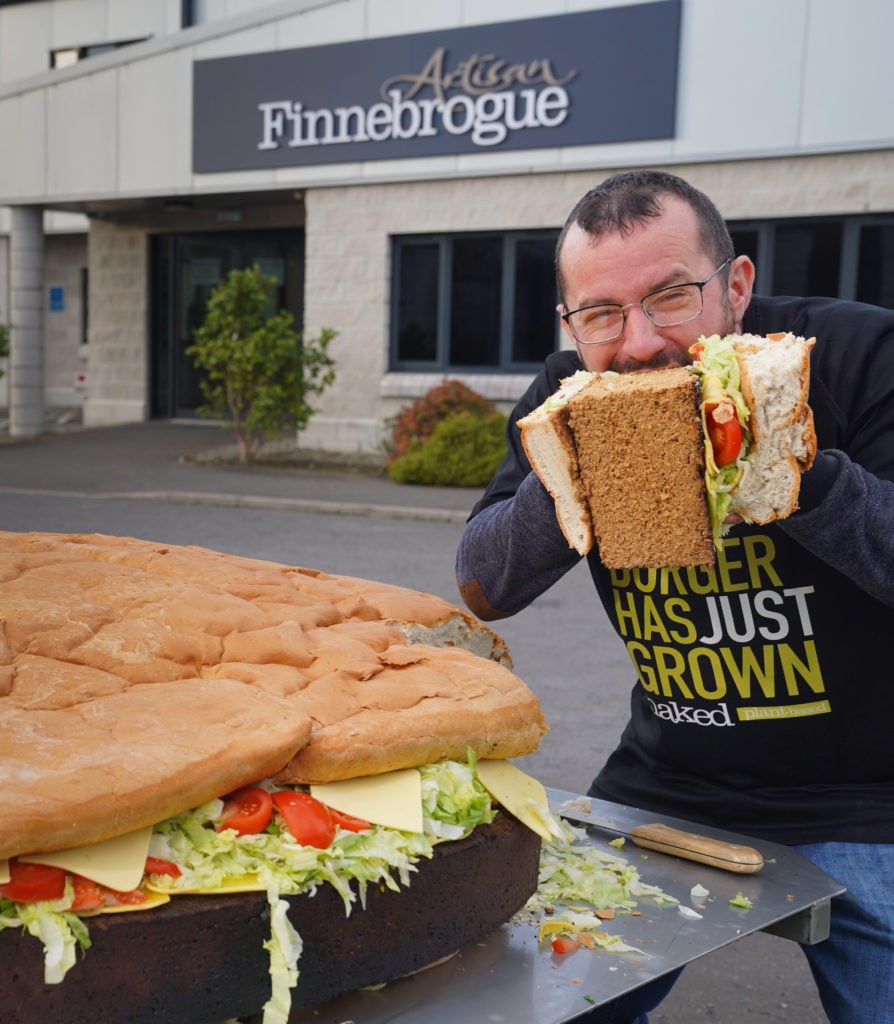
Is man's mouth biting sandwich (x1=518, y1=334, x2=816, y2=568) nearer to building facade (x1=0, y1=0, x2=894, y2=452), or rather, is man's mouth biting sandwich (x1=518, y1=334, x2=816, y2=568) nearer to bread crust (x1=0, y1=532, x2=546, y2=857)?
bread crust (x1=0, y1=532, x2=546, y2=857)

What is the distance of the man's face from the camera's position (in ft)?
7.88

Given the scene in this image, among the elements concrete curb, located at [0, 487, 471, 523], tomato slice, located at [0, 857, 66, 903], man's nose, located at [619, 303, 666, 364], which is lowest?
concrete curb, located at [0, 487, 471, 523]

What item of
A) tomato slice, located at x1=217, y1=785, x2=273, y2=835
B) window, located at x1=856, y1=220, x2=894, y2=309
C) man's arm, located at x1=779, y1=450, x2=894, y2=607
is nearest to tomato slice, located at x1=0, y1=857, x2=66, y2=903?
tomato slice, located at x1=217, y1=785, x2=273, y2=835

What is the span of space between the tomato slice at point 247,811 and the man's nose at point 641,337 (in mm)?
1141

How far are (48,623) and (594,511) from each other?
2.95ft

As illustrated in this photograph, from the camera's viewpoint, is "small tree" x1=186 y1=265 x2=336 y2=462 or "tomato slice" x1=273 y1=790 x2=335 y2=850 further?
"small tree" x1=186 y1=265 x2=336 y2=462

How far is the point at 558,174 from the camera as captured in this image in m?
17.6

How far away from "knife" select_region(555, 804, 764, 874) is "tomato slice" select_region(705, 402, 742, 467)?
0.74 metres

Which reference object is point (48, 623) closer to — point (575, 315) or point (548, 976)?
point (548, 976)

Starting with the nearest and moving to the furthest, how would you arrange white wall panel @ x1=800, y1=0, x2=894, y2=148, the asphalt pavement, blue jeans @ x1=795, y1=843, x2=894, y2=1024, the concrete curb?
blue jeans @ x1=795, y1=843, x2=894, y2=1024
the concrete curb
the asphalt pavement
white wall panel @ x1=800, y1=0, x2=894, y2=148

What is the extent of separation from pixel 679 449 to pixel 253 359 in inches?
630

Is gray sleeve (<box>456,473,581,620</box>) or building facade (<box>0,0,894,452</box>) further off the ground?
building facade (<box>0,0,894,452</box>)

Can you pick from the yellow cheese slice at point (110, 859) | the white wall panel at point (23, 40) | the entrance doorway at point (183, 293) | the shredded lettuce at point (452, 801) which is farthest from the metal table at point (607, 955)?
the white wall panel at point (23, 40)

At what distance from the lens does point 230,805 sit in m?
1.69
